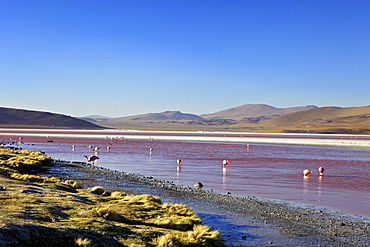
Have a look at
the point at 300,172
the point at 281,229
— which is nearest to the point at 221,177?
the point at 300,172

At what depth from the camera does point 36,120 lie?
556 feet

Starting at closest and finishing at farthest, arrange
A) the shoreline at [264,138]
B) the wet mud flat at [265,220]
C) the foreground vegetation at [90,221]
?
the foreground vegetation at [90,221], the wet mud flat at [265,220], the shoreline at [264,138]

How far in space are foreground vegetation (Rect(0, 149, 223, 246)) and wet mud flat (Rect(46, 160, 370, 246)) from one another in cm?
94

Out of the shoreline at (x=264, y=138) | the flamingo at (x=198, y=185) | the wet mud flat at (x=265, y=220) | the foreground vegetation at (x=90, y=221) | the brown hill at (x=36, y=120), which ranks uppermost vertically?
the brown hill at (x=36, y=120)

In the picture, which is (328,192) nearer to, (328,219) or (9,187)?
(328,219)

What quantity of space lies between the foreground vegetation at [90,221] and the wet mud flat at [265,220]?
36.9 inches

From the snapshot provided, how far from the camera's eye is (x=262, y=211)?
11.8 m

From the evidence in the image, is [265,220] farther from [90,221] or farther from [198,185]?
[198,185]

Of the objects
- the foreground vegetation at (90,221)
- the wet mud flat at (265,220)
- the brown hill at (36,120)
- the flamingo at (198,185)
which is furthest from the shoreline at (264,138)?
the brown hill at (36,120)

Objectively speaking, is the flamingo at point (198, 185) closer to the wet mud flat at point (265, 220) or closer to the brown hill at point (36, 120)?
the wet mud flat at point (265, 220)

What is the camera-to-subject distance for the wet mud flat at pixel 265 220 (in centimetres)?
904

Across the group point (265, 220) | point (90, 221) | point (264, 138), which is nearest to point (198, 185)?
point (265, 220)

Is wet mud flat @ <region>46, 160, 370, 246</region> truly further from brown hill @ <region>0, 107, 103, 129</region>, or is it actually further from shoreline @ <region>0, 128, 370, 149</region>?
brown hill @ <region>0, 107, 103, 129</region>

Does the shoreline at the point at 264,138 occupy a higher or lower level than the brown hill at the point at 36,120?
lower
